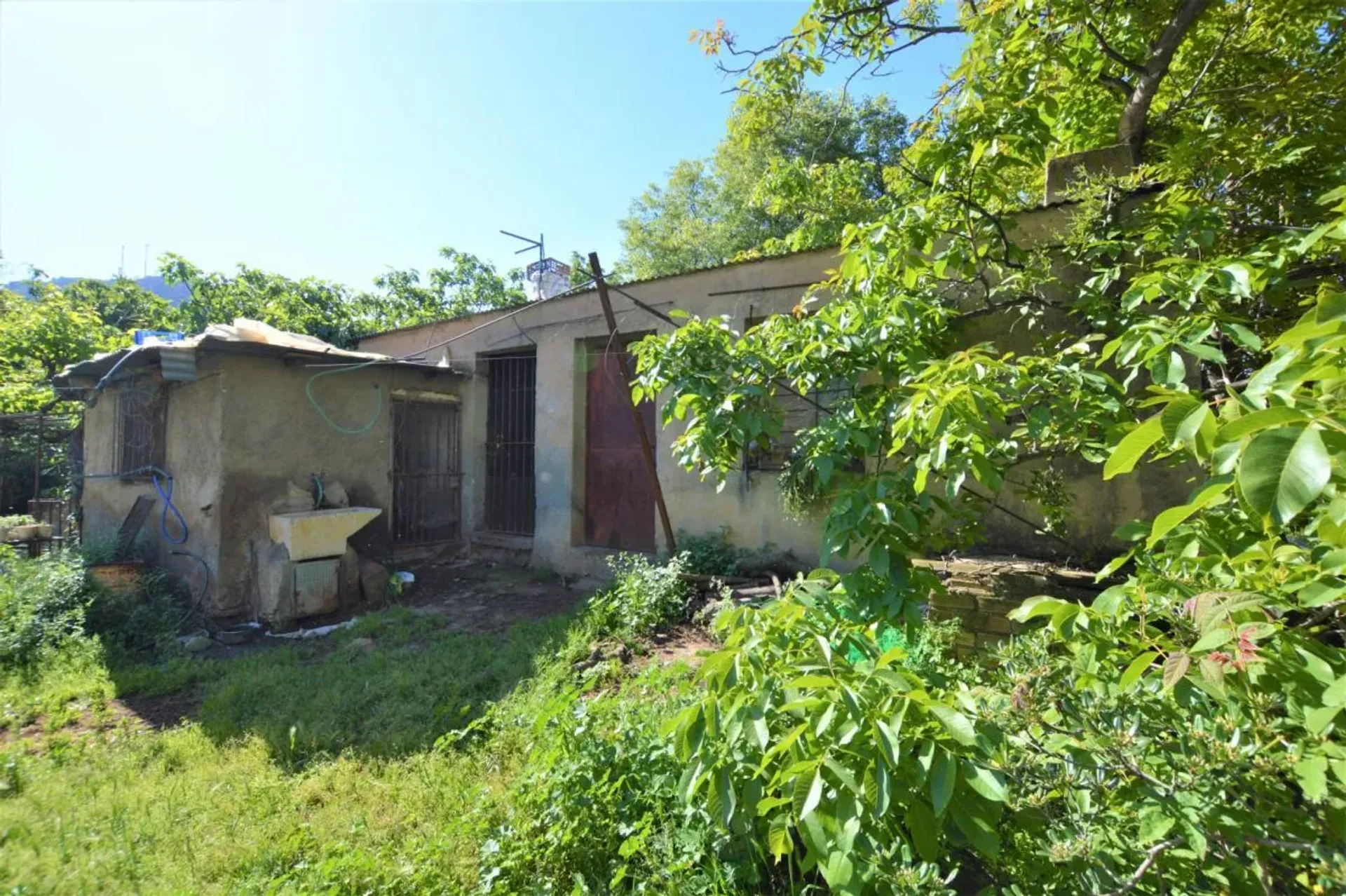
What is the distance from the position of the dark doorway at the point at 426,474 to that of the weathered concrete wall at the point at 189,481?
2.00 m

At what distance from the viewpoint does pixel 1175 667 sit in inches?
42.7

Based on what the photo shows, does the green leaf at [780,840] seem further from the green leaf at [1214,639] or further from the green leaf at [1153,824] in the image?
the green leaf at [1214,639]

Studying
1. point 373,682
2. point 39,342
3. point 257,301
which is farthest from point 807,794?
point 257,301

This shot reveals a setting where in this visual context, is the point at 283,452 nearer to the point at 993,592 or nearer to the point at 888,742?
the point at 993,592

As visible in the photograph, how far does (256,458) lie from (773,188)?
6754mm

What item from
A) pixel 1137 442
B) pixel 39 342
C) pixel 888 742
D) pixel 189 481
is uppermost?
pixel 39 342

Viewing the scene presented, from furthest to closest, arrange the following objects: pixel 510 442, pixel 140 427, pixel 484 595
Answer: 1. pixel 510 442
2. pixel 140 427
3. pixel 484 595

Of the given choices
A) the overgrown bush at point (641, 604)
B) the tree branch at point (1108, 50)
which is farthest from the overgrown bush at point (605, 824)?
the tree branch at point (1108, 50)

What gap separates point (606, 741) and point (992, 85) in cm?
379

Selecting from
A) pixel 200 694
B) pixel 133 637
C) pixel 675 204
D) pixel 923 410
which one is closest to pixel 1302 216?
pixel 923 410

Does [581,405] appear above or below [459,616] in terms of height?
above

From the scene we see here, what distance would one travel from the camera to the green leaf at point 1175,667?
106 centimetres

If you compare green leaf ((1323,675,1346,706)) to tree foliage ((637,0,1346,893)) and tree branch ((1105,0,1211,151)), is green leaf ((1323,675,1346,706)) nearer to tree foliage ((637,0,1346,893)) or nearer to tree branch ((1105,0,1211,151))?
tree foliage ((637,0,1346,893))

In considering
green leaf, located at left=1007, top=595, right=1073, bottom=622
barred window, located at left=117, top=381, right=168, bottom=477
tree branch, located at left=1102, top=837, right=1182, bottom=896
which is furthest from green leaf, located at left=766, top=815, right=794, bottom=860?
barred window, located at left=117, top=381, right=168, bottom=477
